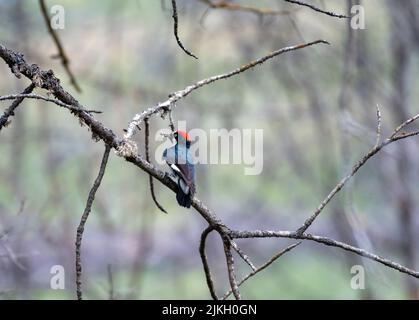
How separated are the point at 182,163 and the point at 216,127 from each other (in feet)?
21.1

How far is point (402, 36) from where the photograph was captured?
6.15 meters

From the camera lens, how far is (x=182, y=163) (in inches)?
117

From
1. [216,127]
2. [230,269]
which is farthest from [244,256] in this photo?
[216,127]

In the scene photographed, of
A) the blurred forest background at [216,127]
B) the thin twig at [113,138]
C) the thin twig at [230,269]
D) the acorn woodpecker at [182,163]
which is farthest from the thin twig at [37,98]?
the blurred forest background at [216,127]

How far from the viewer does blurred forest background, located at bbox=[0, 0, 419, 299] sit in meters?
6.63

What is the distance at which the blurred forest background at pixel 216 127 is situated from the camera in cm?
663

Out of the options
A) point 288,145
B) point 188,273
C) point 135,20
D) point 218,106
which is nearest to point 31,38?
point 135,20

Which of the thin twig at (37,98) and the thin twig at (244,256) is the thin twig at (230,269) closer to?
the thin twig at (244,256)

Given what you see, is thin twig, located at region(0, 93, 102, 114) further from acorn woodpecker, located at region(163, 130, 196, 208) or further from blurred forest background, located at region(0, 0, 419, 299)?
blurred forest background, located at region(0, 0, 419, 299)

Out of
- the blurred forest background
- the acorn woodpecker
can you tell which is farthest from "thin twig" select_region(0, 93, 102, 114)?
the blurred forest background

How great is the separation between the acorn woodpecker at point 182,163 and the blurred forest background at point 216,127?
193cm

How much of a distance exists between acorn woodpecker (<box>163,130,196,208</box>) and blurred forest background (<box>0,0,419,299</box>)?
1.93 metres
